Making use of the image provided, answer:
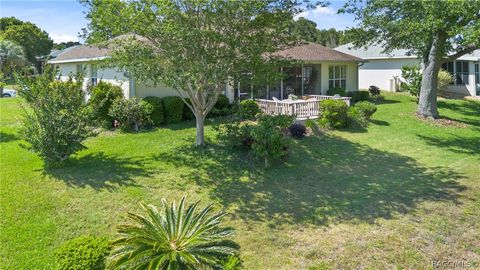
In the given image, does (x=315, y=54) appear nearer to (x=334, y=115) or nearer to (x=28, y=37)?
(x=334, y=115)

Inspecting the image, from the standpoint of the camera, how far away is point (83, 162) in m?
11.8

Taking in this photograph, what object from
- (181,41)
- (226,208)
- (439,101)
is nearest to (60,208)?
(226,208)

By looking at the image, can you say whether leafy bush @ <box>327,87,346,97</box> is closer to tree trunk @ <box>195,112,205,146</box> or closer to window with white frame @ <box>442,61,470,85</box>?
window with white frame @ <box>442,61,470,85</box>

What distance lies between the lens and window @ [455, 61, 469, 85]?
97.7ft

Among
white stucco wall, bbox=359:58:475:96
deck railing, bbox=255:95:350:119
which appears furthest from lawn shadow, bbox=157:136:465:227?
white stucco wall, bbox=359:58:475:96

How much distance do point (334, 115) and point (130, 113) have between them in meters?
8.50

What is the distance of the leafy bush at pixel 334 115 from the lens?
1672 centimetres

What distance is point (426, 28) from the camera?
1519 cm

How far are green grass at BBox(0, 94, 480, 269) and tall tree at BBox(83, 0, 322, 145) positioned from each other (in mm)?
2790

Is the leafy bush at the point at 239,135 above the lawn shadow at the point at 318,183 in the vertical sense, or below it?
above

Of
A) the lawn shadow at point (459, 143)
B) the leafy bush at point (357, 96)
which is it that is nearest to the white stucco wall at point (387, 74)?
the leafy bush at point (357, 96)

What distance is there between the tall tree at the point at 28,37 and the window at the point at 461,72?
58047 mm

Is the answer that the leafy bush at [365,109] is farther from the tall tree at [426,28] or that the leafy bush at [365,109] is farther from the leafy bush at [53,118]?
the leafy bush at [53,118]

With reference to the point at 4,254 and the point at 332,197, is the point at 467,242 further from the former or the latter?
the point at 4,254
